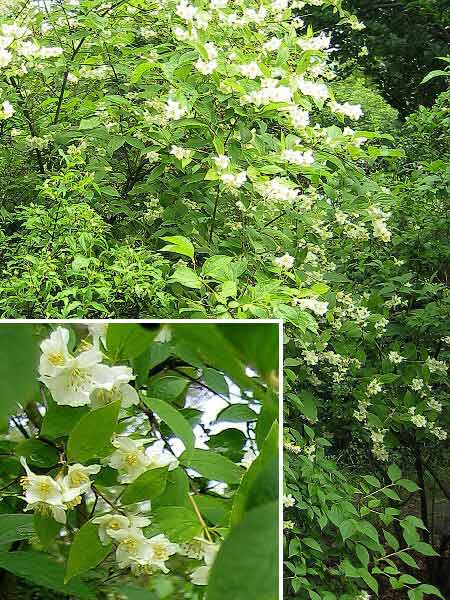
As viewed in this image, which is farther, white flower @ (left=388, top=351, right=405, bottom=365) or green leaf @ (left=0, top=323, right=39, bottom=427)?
white flower @ (left=388, top=351, right=405, bottom=365)

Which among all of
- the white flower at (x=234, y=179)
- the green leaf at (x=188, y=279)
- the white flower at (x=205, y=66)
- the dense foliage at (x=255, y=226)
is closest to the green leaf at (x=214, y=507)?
the dense foliage at (x=255, y=226)

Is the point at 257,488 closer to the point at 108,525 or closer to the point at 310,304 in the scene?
the point at 108,525

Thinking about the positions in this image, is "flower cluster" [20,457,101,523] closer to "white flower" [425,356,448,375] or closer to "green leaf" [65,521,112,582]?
"green leaf" [65,521,112,582]

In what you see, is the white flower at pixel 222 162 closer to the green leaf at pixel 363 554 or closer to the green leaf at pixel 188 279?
the green leaf at pixel 188 279

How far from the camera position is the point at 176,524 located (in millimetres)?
641

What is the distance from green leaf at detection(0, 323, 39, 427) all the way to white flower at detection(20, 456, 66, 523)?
1.8 inches

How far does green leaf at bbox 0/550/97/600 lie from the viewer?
597mm

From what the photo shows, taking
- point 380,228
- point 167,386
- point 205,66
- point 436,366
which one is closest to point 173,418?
point 167,386

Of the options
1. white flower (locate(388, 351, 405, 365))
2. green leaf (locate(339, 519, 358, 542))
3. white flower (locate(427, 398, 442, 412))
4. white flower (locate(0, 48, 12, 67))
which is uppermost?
white flower (locate(0, 48, 12, 67))

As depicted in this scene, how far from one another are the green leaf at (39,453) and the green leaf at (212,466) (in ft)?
0.33

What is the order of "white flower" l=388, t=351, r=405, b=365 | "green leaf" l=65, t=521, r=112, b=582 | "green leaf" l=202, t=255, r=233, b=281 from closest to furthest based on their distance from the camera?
"green leaf" l=65, t=521, r=112, b=582 → "green leaf" l=202, t=255, r=233, b=281 → "white flower" l=388, t=351, r=405, b=365

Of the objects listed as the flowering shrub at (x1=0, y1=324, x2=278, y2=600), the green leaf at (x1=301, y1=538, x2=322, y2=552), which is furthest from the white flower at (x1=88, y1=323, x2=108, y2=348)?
the green leaf at (x1=301, y1=538, x2=322, y2=552)

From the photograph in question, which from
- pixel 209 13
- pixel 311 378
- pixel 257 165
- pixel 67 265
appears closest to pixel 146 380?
pixel 67 265

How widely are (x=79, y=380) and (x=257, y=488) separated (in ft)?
0.58
